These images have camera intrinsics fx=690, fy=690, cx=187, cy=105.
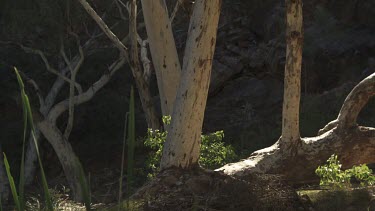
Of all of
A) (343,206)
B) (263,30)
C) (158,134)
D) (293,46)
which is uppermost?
(263,30)

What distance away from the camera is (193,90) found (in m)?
7.36

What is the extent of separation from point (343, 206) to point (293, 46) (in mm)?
1945

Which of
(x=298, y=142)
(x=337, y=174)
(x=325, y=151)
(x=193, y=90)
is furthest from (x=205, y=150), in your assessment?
(x=337, y=174)

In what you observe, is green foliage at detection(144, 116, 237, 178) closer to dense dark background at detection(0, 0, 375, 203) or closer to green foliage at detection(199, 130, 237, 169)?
green foliage at detection(199, 130, 237, 169)

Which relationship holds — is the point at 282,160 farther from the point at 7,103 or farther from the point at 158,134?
the point at 7,103

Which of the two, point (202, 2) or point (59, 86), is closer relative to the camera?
point (202, 2)

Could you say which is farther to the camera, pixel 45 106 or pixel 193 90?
pixel 45 106

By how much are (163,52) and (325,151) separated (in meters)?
3.54

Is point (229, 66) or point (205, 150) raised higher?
point (229, 66)

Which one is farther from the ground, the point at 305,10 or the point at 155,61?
the point at 305,10

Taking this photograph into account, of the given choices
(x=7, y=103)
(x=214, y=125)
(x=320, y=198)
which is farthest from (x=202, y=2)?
(x=7, y=103)

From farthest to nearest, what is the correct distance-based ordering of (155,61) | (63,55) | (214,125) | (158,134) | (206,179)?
1. (214,125)
2. (63,55)
3. (155,61)
4. (158,134)
5. (206,179)

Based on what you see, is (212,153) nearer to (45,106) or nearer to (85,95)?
(85,95)

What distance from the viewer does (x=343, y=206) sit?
7.13 metres
